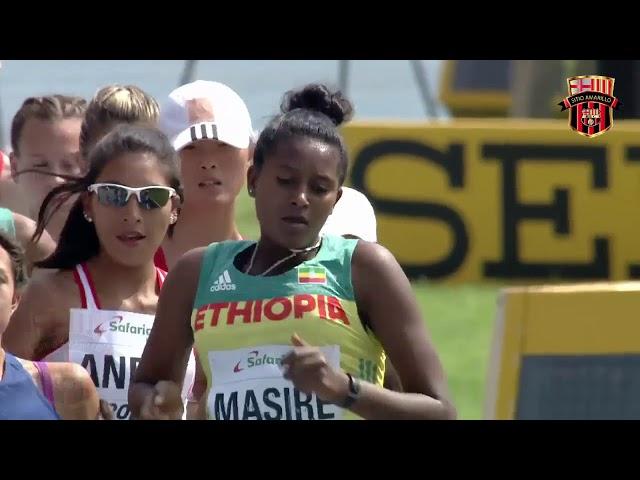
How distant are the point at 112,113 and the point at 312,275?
154 cm

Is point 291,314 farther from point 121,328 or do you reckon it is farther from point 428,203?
point 428,203

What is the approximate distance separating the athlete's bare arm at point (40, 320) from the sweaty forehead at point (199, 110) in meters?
0.82

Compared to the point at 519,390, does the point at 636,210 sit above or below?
above

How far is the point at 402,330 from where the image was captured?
3660mm

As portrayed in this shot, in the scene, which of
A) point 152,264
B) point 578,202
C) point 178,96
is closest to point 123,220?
point 152,264

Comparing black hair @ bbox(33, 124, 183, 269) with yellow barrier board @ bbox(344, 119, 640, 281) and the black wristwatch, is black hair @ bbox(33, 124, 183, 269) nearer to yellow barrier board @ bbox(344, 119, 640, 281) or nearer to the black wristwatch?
the black wristwatch

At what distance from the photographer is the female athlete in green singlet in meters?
3.64

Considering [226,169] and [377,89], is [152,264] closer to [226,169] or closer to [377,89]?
[226,169]

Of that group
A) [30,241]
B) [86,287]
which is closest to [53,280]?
[86,287]

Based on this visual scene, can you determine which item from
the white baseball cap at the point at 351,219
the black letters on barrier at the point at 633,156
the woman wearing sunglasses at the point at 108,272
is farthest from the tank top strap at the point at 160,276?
the black letters on barrier at the point at 633,156

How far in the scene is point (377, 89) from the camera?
1698 centimetres

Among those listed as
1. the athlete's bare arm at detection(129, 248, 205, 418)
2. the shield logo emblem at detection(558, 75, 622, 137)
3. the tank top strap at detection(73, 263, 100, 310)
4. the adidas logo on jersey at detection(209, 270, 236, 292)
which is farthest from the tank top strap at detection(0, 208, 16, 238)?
the shield logo emblem at detection(558, 75, 622, 137)

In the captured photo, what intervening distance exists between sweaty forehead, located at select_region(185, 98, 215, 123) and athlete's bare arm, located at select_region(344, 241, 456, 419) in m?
1.46

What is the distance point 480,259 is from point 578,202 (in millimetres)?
771
